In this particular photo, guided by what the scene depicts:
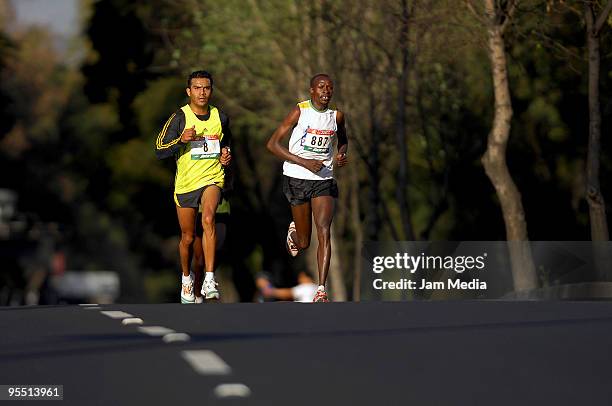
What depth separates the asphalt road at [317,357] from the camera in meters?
7.67

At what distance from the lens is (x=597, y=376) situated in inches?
329

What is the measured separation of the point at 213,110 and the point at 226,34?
2802 cm

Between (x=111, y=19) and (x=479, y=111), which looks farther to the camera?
(x=111, y=19)

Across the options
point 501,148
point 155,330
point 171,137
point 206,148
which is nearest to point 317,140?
point 206,148

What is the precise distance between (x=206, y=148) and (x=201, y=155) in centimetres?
10

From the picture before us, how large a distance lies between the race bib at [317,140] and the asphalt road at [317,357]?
11.3 ft

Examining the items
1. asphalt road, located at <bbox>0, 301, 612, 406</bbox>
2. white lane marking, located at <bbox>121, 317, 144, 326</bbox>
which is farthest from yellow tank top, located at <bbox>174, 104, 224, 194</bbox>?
white lane marking, located at <bbox>121, 317, 144, 326</bbox>

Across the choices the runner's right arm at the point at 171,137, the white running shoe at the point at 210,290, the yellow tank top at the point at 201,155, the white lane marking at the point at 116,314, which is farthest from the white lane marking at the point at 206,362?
the yellow tank top at the point at 201,155

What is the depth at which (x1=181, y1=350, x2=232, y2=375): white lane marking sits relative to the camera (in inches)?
331

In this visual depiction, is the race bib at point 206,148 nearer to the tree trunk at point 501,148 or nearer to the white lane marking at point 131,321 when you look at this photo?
the white lane marking at point 131,321

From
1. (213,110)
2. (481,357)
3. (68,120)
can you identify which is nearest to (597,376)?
(481,357)

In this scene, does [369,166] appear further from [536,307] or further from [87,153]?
[536,307]

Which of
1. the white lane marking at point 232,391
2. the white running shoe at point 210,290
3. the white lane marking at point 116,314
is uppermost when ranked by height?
the white running shoe at point 210,290

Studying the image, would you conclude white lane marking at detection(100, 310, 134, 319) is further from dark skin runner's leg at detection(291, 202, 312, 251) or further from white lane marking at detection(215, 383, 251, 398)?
white lane marking at detection(215, 383, 251, 398)
